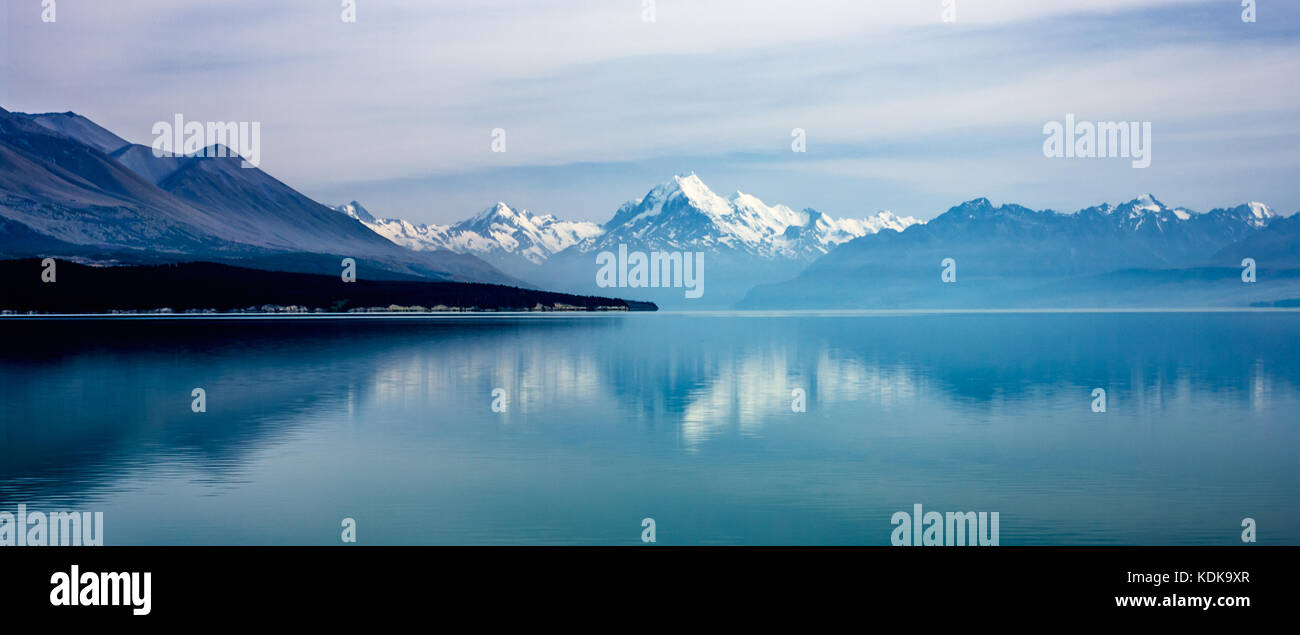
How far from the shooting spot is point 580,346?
117 meters

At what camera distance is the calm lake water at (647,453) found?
88.4 ft

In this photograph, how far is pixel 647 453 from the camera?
125 feet

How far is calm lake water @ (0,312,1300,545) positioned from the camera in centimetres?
2694
